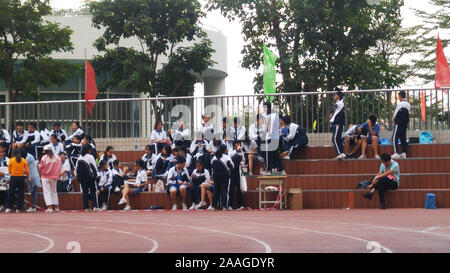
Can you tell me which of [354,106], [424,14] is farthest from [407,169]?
[424,14]

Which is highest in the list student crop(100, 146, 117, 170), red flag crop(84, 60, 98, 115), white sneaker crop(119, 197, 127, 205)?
red flag crop(84, 60, 98, 115)

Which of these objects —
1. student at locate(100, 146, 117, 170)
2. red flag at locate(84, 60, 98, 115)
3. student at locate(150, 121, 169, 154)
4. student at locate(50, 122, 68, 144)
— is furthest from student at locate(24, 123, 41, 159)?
student at locate(150, 121, 169, 154)

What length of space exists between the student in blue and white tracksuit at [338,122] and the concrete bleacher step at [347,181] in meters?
0.95

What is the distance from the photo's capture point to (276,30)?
100 feet

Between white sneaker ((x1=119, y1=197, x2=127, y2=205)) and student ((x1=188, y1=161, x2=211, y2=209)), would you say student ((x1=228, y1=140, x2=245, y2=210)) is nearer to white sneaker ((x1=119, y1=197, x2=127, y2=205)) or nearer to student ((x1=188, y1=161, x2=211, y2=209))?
student ((x1=188, y1=161, x2=211, y2=209))

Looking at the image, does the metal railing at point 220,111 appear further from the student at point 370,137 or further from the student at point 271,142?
the student at point 271,142

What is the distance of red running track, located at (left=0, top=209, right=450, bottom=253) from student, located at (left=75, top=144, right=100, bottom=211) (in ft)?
7.89

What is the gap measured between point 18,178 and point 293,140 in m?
7.63

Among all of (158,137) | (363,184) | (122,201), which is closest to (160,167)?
(122,201)

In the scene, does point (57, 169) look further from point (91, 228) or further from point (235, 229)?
point (235, 229)

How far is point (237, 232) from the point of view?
43.6ft

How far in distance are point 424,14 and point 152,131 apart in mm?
24821

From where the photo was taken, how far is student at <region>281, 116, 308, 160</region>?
22641 millimetres

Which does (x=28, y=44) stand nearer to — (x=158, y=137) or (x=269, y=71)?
(x=158, y=137)
